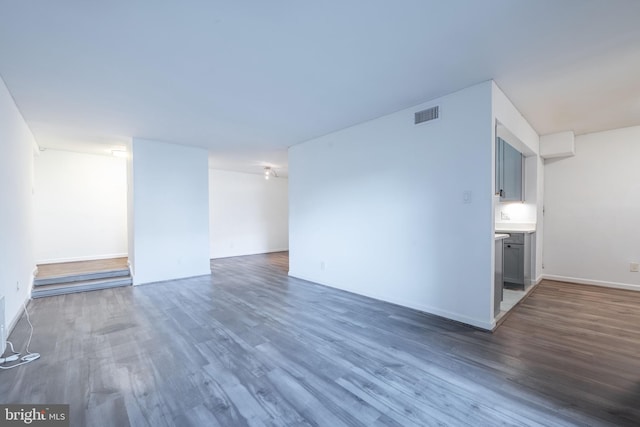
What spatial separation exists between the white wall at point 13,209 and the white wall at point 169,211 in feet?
4.41

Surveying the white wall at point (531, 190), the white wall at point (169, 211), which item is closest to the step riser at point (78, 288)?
the white wall at point (169, 211)

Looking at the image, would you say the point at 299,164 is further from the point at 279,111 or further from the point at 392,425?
the point at 392,425

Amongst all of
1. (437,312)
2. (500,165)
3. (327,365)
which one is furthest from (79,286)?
(500,165)

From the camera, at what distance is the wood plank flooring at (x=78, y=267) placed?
4.84 metres

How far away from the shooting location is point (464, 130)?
2984mm

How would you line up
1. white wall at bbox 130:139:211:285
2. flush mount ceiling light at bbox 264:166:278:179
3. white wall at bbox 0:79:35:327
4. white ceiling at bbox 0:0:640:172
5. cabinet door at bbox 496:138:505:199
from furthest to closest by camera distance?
flush mount ceiling light at bbox 264:166:278:179
white wall at bbox 130:139:211:285
cabinet door at bbox 496:138:505:199
white wall at bbox 0:79:35:327
white ceiling at bbox 0:0:640:172

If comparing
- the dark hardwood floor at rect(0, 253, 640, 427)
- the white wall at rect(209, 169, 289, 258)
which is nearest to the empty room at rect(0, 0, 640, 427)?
the dark hardwood floor at rect(0, 253, 640, 427)

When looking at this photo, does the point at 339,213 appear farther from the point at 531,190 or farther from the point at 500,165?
the point at 531,190

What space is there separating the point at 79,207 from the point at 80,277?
2.17m

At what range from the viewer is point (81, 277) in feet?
15.6

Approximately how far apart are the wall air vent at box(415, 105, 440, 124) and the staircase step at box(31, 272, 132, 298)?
5582mm

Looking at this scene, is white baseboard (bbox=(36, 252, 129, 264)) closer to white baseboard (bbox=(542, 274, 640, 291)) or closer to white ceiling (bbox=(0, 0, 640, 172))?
white ceiling (bbox=(0, 0, 640, 172))

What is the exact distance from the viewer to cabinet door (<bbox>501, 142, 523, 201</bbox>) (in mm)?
4633

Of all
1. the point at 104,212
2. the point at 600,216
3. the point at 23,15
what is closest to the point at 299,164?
the point at 23,15
